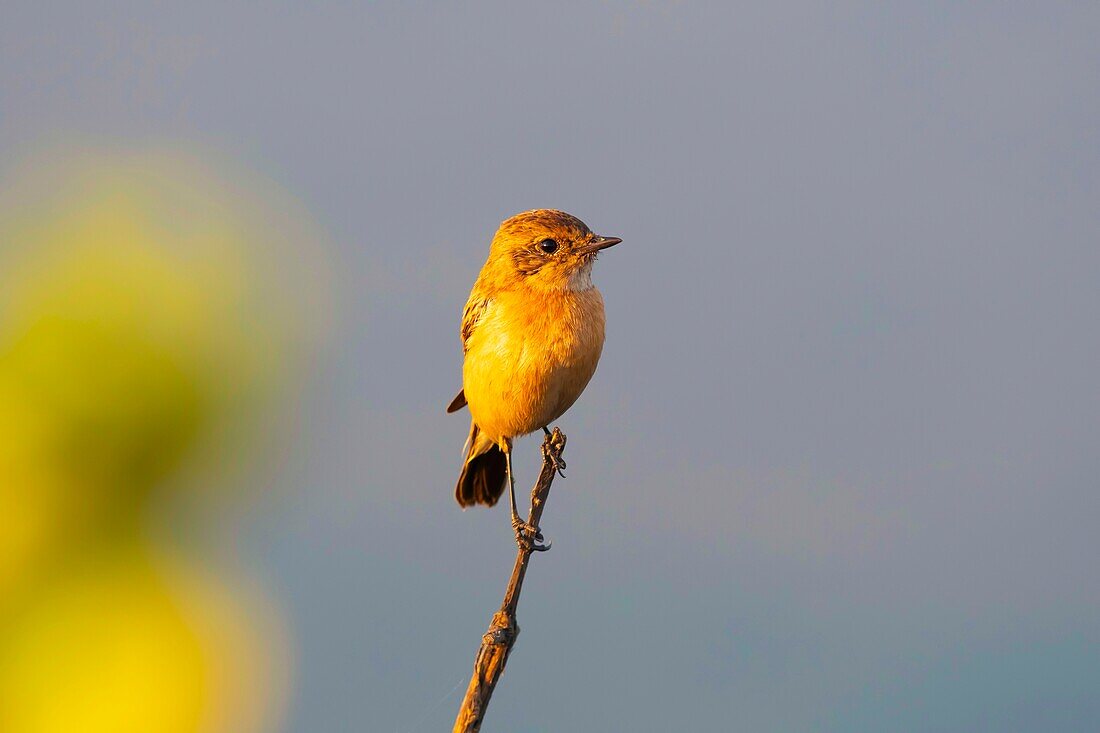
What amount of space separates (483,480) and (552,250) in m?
1.44

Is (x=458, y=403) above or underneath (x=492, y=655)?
above

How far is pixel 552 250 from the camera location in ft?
23.9

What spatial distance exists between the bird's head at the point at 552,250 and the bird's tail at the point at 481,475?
1.07 m

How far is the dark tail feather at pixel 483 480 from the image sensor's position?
800 centimetres

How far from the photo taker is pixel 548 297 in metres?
7.19

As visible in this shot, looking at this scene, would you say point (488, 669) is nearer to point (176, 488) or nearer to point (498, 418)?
point (498, 418)

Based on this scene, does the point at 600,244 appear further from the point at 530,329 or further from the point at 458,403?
the point at 458,403

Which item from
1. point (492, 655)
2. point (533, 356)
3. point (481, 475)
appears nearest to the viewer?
point (492, 655)

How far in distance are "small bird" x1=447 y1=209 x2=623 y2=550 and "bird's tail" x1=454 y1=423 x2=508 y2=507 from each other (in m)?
0.40

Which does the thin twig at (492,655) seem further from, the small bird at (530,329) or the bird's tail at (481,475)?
the bird's tail at (481,475)

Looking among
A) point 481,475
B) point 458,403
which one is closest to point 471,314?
point 458,403

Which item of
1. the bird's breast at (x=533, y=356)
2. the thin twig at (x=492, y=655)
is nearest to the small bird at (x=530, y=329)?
the bird's breast at (x=533, y=356)

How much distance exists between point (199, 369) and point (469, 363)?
1357 millimetres

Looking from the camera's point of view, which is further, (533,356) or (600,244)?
(600,244)
